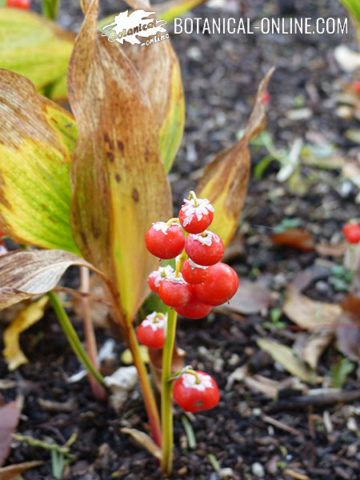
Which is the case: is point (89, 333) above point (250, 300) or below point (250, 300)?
above

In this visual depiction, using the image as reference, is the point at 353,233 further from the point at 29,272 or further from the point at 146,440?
the point at 29,272

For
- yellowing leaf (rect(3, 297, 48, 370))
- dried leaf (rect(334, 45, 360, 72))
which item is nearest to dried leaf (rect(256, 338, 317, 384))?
yellowing leaf (rect(3, 297, 48, 370))

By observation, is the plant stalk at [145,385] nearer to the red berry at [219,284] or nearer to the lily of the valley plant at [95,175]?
the lily of the valley plant at [95,175]

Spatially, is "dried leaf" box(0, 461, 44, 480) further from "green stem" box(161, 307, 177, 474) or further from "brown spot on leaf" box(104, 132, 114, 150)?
"brown spot on leaf" box(104, 132, 114, 150)

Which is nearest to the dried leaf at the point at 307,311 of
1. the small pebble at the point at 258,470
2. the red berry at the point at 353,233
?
the red berry at the point at 353,233

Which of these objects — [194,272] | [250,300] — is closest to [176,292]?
[194,272]

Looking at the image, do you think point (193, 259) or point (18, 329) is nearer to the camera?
point (193, 259)

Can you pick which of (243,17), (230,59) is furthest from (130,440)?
(243,17)
